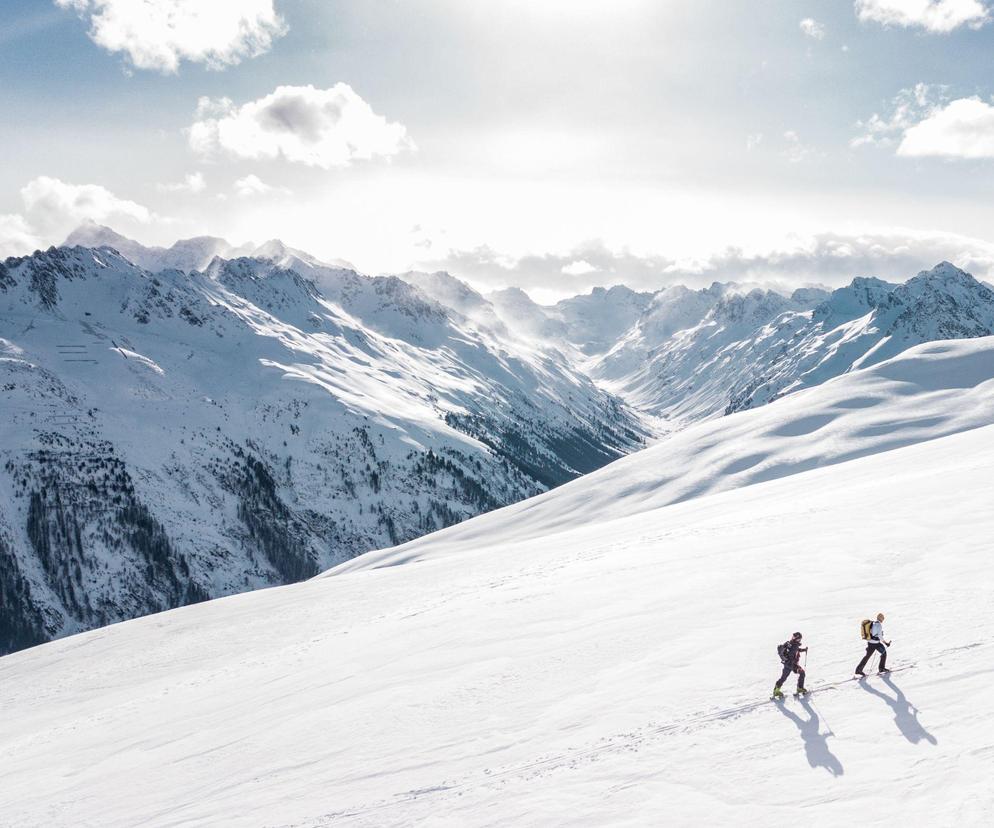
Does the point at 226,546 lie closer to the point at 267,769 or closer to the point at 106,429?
the point at 106,429

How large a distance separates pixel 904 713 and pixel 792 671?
248 centimetres

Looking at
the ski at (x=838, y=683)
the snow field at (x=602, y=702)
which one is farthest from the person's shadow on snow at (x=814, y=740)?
the ski at (x=838, y=683)

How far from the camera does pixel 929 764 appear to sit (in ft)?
41.2

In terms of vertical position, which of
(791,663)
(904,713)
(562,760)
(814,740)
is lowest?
(904,713)

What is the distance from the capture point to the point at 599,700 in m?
18.0

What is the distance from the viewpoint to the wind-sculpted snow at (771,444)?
75.1 meters

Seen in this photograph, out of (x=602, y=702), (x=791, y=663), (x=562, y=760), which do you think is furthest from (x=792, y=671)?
(x=562, y=760)

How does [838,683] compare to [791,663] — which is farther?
[838,683]

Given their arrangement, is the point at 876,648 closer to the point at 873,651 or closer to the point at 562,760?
the point at 873,651

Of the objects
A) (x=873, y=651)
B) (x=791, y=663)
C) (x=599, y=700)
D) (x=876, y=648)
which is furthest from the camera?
(x=599, y=700)

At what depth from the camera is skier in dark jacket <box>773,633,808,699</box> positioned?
643 inches

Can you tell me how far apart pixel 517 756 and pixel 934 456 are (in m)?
40.3

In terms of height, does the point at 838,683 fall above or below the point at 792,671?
below

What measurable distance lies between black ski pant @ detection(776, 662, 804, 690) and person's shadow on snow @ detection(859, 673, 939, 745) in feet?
4.60
